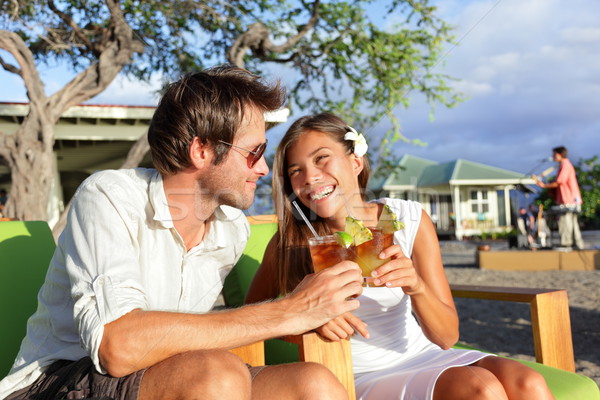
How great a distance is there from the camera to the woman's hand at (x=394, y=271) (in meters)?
1.73

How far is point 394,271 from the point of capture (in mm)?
1772

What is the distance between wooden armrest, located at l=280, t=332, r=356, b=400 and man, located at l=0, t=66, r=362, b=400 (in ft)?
0.35

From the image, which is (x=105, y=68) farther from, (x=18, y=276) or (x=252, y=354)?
(x=252, y=354)

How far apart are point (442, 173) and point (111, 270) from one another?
31.2 m

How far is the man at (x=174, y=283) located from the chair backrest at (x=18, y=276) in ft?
1.63

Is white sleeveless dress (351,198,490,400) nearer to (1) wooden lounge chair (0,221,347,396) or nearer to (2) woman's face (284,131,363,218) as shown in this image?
(2) woman's face (284,131,363,218)

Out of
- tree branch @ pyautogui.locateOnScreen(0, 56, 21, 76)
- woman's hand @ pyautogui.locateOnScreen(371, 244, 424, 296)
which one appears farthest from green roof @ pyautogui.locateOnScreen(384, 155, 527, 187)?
woman's hand @ pyautogui.locateOnScreen(371, 244, 424, 296)

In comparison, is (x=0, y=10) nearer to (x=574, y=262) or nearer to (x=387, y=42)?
(x=387, y=42)

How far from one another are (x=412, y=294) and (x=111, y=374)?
3.52 ft

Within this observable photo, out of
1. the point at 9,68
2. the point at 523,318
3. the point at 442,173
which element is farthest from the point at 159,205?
the point at 442,173

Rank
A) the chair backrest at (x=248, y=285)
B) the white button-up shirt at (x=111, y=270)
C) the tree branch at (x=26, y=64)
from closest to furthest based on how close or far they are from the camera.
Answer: the white button-up shirt at (x=111, y=270) → the chair backrest at (x=248, y=285) → the tree branch at (x=26, y=64)

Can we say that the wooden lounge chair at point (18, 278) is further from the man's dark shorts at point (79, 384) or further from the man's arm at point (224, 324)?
the man's dark shorts at point (79, 384)

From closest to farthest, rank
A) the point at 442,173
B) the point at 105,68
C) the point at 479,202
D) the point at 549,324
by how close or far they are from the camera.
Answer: the point at 549,324, the point at 105,68, the point at 479,202, the point at 442,173

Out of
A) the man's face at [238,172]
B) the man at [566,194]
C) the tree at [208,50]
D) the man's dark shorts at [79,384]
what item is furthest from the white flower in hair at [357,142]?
the man at [566,194]
